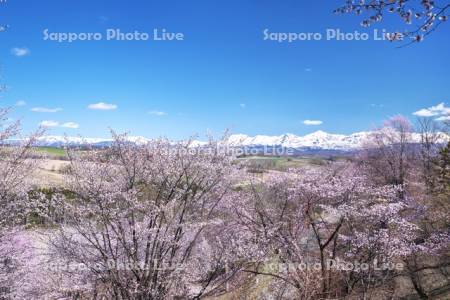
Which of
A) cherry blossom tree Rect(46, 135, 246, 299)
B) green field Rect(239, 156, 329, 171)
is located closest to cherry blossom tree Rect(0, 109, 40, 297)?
cherry blossom tree Rect(46, 135, 246, 299)

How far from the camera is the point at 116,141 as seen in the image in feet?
41.4

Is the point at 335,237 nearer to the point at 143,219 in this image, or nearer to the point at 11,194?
the point at 143,219

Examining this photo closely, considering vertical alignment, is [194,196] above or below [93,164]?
below

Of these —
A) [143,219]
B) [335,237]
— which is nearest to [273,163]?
[335,237]

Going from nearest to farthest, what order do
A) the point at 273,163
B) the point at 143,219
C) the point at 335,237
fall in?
the point at 143,219, the point at 335,237, the point at 273,163

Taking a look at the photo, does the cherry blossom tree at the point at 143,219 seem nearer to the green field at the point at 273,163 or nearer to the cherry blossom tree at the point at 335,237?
the cherry blossom tree at the point at 335,237

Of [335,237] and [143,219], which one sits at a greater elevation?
[143,219]

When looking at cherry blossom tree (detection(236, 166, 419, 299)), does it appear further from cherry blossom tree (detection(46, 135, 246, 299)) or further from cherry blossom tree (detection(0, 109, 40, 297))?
cherry blossom tree (detection(0, 109, 40, 297))

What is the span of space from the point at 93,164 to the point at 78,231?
2030mm

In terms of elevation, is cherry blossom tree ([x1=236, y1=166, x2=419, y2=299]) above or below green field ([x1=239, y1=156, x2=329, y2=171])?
below

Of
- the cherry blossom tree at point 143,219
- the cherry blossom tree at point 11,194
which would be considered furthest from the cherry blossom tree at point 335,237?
the cherry blossom tree at point 11,194

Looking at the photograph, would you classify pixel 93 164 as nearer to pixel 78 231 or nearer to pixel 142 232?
pixel 78 231

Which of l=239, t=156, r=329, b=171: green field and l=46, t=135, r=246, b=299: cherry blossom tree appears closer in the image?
l=46, t=135, r=246, b=299: cherry blossom tree

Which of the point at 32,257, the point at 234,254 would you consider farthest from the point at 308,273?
the point at 32,257
